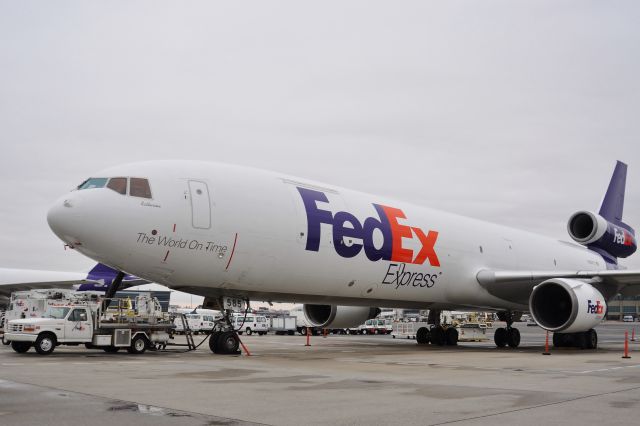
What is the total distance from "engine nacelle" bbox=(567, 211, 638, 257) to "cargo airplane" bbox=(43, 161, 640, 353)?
2.94 m

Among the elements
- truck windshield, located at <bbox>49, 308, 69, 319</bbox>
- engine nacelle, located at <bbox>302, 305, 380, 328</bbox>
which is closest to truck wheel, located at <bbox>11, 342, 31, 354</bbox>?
truck windshield, located at <bbox>49, 308, 69, 319</bbox>

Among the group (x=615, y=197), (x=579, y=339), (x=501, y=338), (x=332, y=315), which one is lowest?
(x=501, y=338)

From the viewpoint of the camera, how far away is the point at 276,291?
16.9 m

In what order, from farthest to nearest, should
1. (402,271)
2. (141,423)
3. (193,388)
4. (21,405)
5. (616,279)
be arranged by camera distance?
(616,279), (402,271), (193,388), (21,405), (141,423)

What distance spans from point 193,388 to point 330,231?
346 inches

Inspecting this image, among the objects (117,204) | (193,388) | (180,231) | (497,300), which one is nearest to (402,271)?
(497,300)

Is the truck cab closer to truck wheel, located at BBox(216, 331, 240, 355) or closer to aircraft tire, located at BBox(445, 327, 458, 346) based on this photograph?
truck wheel, located at BBox(216, 331, 240, 355)

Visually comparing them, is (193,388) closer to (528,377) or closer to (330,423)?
(330,423)

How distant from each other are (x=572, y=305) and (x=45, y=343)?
1464 cm

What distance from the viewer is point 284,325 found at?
43438 millimetres

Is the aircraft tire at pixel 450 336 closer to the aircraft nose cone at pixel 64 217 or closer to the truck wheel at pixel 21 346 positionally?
the truck wheel at pixel 21 346

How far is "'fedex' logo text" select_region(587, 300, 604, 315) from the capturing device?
64.2 ft

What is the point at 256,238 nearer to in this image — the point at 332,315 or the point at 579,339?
the point at 332,315

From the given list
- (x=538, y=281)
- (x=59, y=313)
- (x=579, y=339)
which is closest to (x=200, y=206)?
(x=59, y=313)
